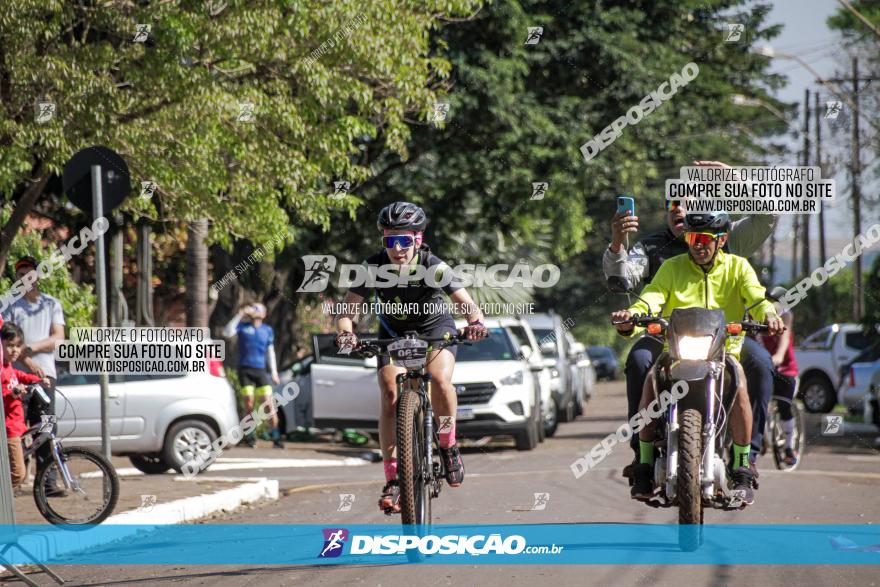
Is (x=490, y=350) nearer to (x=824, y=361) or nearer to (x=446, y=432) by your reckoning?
(x=446, y=432)

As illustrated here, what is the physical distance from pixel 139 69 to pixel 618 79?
1430 centimetres

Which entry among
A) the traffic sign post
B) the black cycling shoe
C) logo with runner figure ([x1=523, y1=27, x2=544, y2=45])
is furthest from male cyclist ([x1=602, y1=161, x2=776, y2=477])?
logo with runner figure ([x1=523, y1=27, x2=544, y2=45])

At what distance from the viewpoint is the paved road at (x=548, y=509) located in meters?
7.44

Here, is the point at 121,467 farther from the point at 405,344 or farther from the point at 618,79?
the point at 618,79

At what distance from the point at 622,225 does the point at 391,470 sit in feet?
6.55

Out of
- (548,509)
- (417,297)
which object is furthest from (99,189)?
(548,509)

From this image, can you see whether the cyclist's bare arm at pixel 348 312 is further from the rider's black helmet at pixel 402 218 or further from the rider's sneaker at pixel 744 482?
the rider's sneaker at pixel 744 482

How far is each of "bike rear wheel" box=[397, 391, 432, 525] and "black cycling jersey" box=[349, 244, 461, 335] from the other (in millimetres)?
600

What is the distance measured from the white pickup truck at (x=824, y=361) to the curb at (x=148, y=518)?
18.6 m

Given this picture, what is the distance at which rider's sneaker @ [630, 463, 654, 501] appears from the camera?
26.7 feet

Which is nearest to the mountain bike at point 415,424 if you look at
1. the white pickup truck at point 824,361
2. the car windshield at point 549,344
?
the car windshield at point 549,344

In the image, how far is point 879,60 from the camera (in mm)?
39750

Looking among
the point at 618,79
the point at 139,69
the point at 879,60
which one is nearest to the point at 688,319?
the point at 139,69

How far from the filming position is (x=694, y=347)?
25.2 feet
